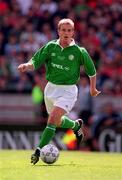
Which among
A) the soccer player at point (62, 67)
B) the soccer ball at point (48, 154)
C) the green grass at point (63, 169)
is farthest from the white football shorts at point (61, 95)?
the green grass at point (63, 169)

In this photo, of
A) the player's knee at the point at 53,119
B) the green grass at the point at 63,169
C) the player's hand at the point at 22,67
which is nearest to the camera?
the green grass at the point at 63,169

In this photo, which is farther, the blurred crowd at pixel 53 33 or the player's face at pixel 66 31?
the blurred crowd at pixel 53 33

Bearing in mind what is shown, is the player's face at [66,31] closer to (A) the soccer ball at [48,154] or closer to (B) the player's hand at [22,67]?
(B) the player's hand at [22,67]

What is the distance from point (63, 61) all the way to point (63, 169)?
77.2 inches

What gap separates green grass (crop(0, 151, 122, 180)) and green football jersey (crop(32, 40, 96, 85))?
1.36 meters

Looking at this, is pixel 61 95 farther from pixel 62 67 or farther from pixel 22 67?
pixel 22 67

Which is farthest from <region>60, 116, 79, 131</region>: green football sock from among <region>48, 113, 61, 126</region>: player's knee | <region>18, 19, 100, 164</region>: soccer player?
<region>48, 113, 61, 126</region>: player's knee

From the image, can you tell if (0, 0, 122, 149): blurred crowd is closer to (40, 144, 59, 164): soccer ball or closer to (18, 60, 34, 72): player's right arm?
(18, 60, 34, 72): player's right arm

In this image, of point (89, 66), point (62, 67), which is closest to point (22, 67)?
point (62, 67)

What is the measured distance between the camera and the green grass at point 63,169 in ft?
30.9

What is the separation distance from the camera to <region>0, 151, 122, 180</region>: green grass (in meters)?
9.42

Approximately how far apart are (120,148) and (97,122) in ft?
2.94

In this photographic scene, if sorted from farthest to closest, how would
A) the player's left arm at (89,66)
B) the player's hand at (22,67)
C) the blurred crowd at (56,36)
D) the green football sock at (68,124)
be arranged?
the blurred crowd at (56,36) < the green football sock at (68,124) < the player's left arm at (89,66) < the player's hand at (22,67)

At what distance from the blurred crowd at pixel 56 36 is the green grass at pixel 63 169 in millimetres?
6274
